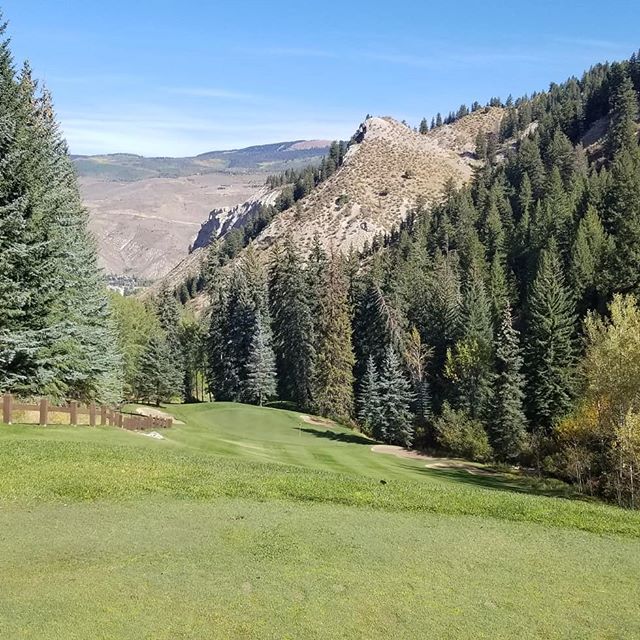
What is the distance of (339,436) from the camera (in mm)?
55594

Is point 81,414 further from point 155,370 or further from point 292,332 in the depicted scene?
point 292,332

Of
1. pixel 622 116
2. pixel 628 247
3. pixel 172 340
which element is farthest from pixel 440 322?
pixel 622 116

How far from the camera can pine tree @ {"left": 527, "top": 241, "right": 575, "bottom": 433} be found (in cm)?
5581

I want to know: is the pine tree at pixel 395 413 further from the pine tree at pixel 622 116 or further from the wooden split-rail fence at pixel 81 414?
the pine tree at pixel 622 116

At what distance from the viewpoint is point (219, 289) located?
8956 centimetres

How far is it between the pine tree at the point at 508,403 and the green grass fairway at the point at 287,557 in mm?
37572

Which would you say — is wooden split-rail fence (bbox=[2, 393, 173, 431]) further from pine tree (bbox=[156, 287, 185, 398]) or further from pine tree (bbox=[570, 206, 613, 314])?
pine tree (bbox=[570, 206, 613, 314])

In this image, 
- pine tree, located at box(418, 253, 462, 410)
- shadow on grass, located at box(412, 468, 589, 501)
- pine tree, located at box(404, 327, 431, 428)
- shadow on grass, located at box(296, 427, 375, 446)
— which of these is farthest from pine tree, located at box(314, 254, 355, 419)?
shadow on grass, located at box(412, 468, 589, 501)

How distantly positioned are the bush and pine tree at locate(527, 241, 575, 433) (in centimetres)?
595

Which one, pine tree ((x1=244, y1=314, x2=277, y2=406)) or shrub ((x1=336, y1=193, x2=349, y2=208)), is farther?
shrub ((x1=336, y1=193, x2=349, y2=208))

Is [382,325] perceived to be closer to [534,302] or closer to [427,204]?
[534,302]

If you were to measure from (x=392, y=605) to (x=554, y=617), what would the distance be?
210cm

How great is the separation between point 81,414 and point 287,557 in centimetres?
2051

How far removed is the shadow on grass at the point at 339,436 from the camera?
5425 centimetres
